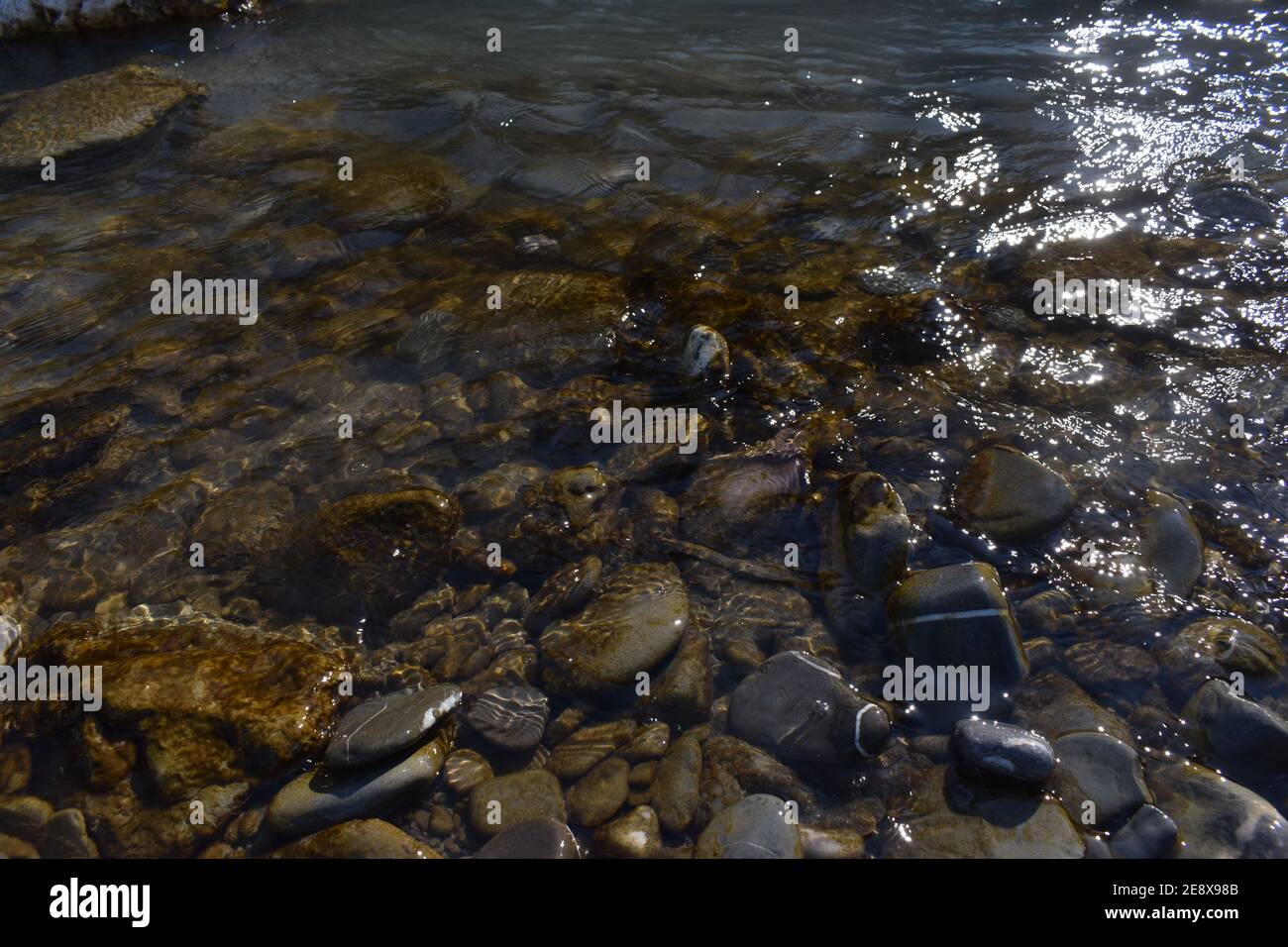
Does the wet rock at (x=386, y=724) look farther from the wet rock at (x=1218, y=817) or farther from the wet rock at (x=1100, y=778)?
the wet rock at (x=1218, y=817)

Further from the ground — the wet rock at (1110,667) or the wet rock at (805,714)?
the wet rock at (1110,667)

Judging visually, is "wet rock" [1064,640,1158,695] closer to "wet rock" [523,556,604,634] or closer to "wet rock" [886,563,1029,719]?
"wet rock" [886,563,1029,719]

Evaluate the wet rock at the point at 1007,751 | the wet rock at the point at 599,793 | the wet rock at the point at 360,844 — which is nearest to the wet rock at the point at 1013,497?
the wet rock at the point at 1007,751

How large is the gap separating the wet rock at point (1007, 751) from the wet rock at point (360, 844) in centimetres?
247

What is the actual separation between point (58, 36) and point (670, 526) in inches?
596

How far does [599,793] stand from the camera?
3816 mm

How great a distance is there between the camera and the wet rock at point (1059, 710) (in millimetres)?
3854

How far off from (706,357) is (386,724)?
3417 mm

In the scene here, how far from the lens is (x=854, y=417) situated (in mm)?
5652

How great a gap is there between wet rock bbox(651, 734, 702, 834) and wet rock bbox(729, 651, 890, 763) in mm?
273

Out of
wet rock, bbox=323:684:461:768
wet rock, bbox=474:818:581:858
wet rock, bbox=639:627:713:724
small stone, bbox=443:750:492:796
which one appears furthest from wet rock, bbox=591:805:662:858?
wet rock, bbox=323:684:461:768

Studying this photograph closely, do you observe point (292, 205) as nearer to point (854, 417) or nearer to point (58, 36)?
point (854, 417)

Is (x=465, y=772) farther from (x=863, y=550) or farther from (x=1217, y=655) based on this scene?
(x=1217, y=655)

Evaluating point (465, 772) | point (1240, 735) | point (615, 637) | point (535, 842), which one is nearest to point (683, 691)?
point (615, 637)
